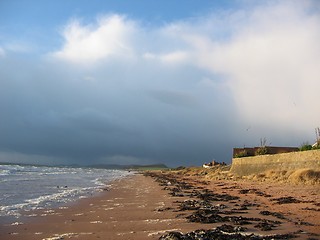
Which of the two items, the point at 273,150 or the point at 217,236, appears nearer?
the point at 217,236

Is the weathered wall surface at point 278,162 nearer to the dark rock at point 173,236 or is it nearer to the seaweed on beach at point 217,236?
the seaweed on beach at point 217,236

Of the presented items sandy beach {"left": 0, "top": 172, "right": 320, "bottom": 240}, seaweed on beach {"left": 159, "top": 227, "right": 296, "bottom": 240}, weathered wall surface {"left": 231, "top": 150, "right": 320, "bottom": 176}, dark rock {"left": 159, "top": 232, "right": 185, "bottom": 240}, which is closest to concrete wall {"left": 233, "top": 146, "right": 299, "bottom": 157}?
weathered wall surface {"left": 231, "top": 150, "right": 320, "bottom": 176}

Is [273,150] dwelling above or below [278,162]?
above

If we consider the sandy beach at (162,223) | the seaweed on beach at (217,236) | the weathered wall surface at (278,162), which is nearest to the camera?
the seaweed on beach at (217,236)

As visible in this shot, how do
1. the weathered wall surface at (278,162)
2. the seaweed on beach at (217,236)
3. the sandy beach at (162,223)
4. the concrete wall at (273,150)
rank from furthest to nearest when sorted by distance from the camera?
the concrete wall at (273,150)
the weathered wall surface at (278,162)
the sandy beach at (162,223)
the seaweed on beach at (217,236)

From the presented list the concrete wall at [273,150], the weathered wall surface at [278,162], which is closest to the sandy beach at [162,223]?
the weathered wall surface at [278,162]

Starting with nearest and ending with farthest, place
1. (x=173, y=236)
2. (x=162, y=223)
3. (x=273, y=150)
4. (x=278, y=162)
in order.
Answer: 1. (x=173, y=236)
2. (x=162, y=223)
3. (x=278, y=162)
4. (x=273, y=150)

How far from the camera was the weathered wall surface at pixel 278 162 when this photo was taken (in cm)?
1978

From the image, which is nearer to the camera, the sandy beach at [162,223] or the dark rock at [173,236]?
the dark rock at [173,236]

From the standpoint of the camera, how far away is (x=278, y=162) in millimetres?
24531

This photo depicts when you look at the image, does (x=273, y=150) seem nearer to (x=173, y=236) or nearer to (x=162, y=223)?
(x=162, y=223)

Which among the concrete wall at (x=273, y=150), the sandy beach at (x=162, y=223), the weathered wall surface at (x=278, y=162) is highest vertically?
the concrete wall at (x=273, y=150)

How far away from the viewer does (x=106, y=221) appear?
9.58 metres

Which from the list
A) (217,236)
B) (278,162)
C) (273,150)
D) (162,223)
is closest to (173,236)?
(217,236)
